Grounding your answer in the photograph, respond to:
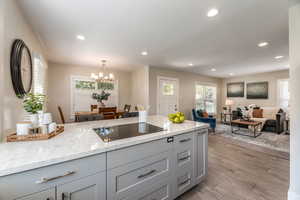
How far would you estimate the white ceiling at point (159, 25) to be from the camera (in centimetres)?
165

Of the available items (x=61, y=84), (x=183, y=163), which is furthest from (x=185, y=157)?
(x=61, y=84)

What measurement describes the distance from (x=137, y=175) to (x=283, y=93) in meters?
7.49

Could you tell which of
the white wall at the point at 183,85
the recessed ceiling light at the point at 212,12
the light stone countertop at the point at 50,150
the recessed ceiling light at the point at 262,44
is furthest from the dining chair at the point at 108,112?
the recessed ceiling light at the point at 262,44

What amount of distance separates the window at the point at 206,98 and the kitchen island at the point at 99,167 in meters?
5.27

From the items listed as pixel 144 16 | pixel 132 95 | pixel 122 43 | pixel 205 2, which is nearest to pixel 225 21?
pixel 205 2

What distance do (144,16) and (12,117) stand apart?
85.7 inches

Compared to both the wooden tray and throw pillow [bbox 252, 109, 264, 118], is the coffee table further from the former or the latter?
the wooden tray

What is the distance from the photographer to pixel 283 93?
17.9ft

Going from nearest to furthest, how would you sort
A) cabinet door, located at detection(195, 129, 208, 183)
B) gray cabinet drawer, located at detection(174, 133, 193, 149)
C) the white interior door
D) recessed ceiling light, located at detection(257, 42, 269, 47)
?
gray cabinet drawer, located at detection(174, 133, 193, 149) < cabinet door, located at detection(195, 129, 208, 183) < recessed ceiling light, located at detection(257, 42, 269, 47) < the white interior door

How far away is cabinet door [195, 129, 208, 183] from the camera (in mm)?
1782

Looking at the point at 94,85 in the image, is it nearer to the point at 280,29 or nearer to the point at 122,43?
the point at 122,43

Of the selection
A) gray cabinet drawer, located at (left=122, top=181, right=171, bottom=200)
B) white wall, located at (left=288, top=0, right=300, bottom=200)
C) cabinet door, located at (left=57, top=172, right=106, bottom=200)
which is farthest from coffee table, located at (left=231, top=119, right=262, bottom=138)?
cabinet door, located at (left=57, top=172, right=106, bottom=200)

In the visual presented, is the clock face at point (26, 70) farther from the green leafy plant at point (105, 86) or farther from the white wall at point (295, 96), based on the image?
the white wall at point (295, 96)

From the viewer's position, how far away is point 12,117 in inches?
56.3
